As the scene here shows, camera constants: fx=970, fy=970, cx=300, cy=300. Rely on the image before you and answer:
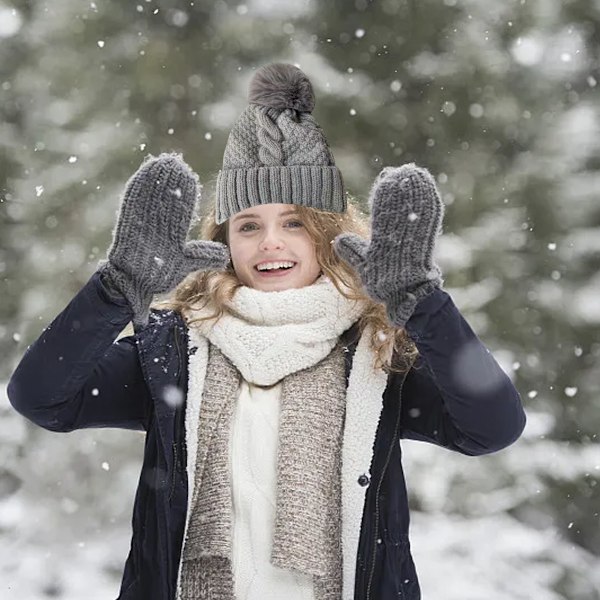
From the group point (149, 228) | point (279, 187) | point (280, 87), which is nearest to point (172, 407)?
point (149, 228)

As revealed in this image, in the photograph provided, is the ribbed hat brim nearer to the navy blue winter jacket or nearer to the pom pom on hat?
the pom pom on hat

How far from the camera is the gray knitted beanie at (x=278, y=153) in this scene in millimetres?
1990

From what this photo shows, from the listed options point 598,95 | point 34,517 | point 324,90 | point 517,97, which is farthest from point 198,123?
point 34,517

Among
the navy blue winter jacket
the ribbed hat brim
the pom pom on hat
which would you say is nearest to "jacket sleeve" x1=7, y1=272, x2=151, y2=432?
the navy blue winter jacket

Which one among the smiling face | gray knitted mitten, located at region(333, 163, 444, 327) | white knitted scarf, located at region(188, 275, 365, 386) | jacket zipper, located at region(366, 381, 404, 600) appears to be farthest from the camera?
Result: the smiling face

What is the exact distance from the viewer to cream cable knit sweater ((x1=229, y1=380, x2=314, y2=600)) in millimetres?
1723

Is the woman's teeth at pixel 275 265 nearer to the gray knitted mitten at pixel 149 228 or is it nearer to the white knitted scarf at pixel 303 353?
the white knitted scarf at pixel 303 353

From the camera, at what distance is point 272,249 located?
6.29ft

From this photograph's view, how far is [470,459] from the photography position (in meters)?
4.09

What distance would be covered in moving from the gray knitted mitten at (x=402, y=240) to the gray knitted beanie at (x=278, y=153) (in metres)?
0.42

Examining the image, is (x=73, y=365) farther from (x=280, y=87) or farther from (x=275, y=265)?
(x=280, y=87)

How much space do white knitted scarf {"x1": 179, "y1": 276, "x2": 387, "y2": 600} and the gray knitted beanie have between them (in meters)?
0.20

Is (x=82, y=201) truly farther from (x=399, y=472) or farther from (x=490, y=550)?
(x=399, y=472)

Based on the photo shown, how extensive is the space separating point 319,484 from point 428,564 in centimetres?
259
